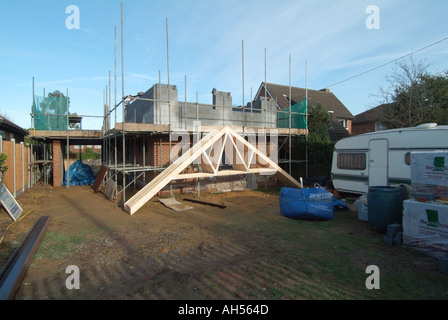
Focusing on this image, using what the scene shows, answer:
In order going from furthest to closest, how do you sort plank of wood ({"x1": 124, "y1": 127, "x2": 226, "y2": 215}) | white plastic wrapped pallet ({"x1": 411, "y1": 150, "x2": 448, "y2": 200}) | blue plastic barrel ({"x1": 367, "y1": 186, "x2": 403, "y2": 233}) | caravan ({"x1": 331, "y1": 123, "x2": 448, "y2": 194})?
1. plank of wood ({"x1": 124, "y1": 127, "x2": 226, "y2": 215})
2. caravan ({"x1": 331, "y1": 123, "x2": 448, "y2": 194})
3. blue plastic barrel ({"x1": 367, "y1": 186, "x2": 403, "y2": 233})
4. white plastic wrapped pallet ({"x1": 411, "y1": 150, "x2": 448, "y2": 200})

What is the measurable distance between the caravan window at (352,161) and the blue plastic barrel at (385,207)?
138 inches

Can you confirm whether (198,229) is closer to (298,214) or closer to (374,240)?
(298,214)

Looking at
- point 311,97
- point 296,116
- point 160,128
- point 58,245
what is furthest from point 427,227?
point 311,97

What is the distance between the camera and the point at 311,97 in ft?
80.3

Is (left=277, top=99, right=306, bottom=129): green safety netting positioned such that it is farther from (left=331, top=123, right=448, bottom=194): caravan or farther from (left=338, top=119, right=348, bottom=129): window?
(left=338, top=119, right=348, bottom=129): window

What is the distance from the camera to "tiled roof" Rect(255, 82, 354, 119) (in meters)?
22.8

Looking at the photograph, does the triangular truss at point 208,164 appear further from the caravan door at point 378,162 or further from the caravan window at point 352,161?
the caravan door at point 378,162

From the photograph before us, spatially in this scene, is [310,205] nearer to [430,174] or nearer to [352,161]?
[430,174]

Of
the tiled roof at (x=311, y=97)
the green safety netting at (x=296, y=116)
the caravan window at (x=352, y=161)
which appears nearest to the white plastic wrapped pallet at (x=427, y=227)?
the caravan window at (x=352, y=161)

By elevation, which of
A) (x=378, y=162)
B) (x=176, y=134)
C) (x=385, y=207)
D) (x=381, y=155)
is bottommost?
(x=385, y=207)

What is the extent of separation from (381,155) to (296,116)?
19.2 feet

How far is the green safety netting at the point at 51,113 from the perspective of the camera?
12828mm

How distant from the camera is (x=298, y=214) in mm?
7172

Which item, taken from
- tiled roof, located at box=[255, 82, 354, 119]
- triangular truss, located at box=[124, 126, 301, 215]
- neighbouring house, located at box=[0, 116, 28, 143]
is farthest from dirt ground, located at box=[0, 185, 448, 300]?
tiled roof, located at box=[255, 82, 354, 119]
